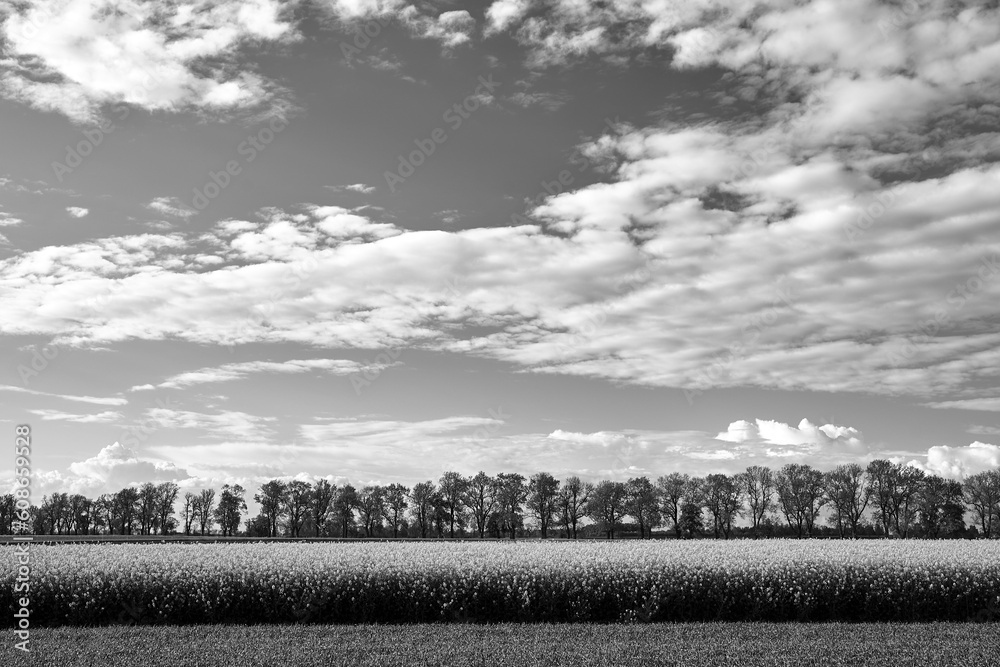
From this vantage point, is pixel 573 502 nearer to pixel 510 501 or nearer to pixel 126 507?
pixel 510 501

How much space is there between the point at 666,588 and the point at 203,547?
770 inches

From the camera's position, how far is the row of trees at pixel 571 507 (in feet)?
290

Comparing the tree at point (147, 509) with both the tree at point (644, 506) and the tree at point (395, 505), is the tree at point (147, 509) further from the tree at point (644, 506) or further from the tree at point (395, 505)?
the tree at point (644, 506)

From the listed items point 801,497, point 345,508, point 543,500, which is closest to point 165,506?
point 345,508

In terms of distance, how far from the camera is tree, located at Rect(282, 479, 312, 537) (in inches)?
4173

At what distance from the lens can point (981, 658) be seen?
48.1 feet

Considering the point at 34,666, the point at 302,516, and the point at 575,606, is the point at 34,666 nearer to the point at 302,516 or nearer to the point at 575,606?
the point at 575,606

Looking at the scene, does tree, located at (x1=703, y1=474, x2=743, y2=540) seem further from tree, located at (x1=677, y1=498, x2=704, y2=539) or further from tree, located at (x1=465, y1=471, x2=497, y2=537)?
tree, located at (x1=465, y1=471, x2=497, y2=537)

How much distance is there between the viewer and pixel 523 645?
15516mm

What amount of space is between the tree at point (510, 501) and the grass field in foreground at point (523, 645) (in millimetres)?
81529

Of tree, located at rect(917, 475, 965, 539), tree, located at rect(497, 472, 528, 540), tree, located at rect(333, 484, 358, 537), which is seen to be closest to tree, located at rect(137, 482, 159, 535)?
tree, located at rect(333, 484, 358, 537)

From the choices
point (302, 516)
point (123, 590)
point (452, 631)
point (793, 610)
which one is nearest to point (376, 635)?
point (452, 631)

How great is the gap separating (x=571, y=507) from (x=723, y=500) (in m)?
20.3

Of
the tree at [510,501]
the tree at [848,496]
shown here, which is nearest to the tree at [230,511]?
the tree at [510,501]
